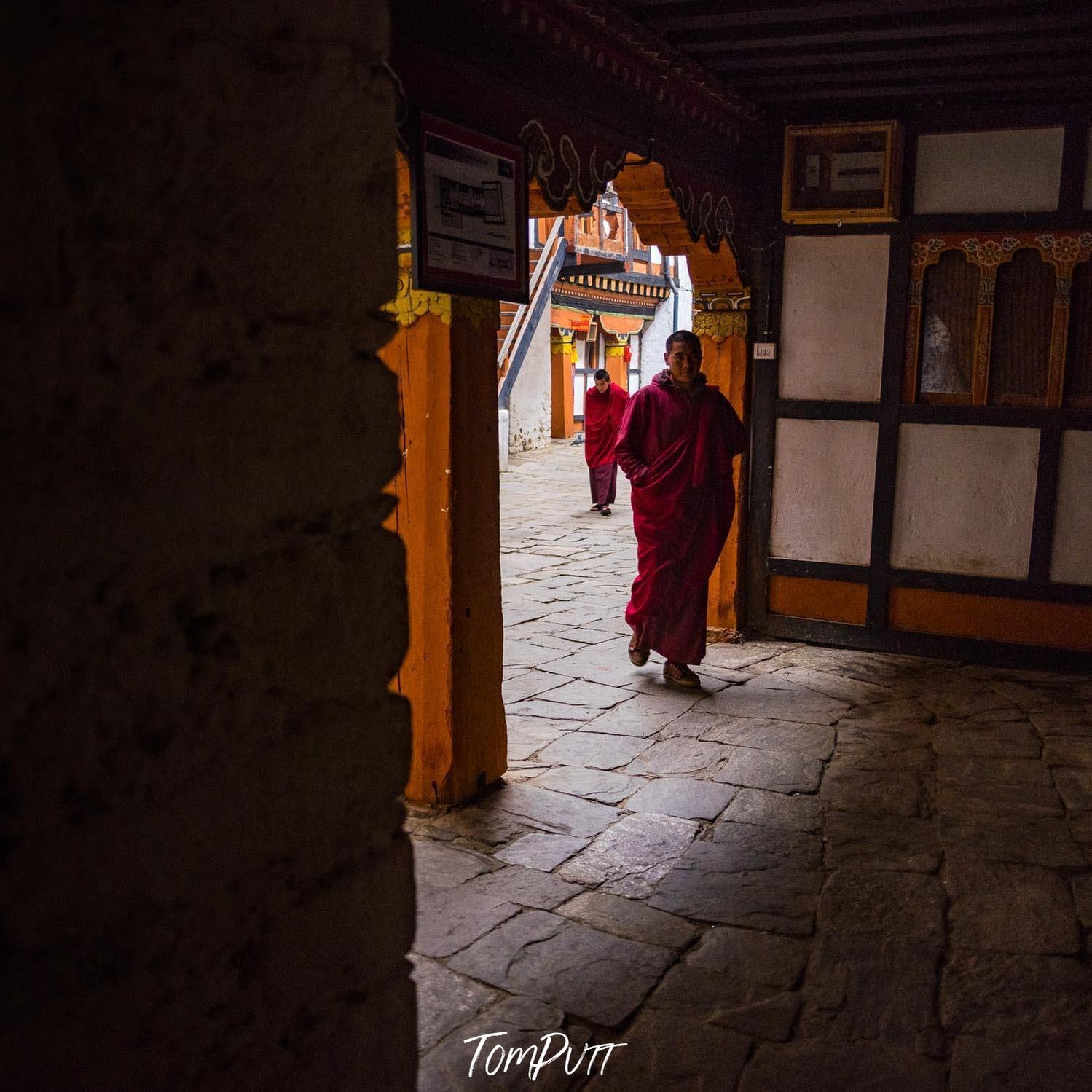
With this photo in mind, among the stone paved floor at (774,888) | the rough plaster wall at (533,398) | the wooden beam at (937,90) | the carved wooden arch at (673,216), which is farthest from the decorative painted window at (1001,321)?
the rough plaster wall at (533,398)

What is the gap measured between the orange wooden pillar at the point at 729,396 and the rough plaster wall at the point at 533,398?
1286cm

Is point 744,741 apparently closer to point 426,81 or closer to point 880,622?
point 880,622

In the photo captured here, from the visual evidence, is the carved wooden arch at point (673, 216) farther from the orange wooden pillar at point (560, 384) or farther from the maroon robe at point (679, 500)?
the orange wooden pillar at point (560, 384)

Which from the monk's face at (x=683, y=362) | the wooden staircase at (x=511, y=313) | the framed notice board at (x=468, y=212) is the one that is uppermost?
the wooden staircase at (x=511, y=313)

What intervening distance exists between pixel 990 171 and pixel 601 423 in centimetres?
659

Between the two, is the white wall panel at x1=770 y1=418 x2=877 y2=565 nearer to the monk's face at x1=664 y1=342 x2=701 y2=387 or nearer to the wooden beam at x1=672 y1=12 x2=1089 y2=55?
the monk's face at x1=664 y1=342 x2=701 y2=387

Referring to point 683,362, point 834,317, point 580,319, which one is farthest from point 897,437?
point 580,319

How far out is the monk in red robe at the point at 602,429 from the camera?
1192 cm

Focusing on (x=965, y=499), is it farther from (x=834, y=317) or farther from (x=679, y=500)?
(x=679, y=500)

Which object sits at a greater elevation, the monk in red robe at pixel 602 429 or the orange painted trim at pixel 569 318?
the orange painted trim at pixel 569 318

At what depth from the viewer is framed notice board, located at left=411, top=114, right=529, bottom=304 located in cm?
328

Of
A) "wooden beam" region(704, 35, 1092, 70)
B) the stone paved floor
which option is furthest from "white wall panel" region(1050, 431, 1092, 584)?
"wooden beam" region(704, 35, 1092, 70)

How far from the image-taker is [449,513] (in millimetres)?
3705

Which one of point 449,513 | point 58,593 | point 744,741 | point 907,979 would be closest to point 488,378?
point 449,513
